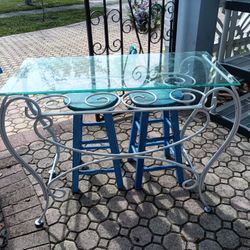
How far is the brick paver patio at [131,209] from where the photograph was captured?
1.88 metres

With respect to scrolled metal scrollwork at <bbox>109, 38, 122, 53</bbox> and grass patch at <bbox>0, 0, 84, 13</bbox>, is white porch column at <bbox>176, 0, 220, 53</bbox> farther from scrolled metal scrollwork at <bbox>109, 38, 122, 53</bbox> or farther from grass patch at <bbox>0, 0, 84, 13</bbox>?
grass patch at <bbox>0, 0, 84, 13</bbox>

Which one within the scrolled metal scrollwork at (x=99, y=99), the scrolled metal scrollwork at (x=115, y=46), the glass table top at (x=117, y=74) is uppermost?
the glass table top at (x=117, y=74)

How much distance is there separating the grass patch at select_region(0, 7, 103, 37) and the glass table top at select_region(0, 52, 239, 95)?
7.38 meters

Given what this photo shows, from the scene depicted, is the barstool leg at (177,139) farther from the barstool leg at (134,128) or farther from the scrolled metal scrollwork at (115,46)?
the scrolled metal scrollwork at (115,46)

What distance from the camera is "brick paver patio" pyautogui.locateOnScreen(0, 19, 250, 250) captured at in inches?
74.1

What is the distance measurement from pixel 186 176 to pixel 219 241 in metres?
0.65

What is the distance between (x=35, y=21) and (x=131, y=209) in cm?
975

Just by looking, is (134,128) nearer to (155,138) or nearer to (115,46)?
(155,138)

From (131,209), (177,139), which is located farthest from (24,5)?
(131,209)

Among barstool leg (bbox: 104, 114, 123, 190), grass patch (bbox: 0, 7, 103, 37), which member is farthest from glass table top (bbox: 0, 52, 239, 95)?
grass patch (bbox: 0, 7, 103, 37)

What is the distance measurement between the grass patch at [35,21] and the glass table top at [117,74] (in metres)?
7.38

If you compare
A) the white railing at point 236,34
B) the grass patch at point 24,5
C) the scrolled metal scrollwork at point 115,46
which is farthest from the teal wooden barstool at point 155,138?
the grass patch at point 24,5

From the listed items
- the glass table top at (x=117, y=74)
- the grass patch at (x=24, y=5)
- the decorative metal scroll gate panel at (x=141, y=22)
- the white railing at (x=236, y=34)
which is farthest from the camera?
the grass patch at (x=24, y=5)

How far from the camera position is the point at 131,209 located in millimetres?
2111
